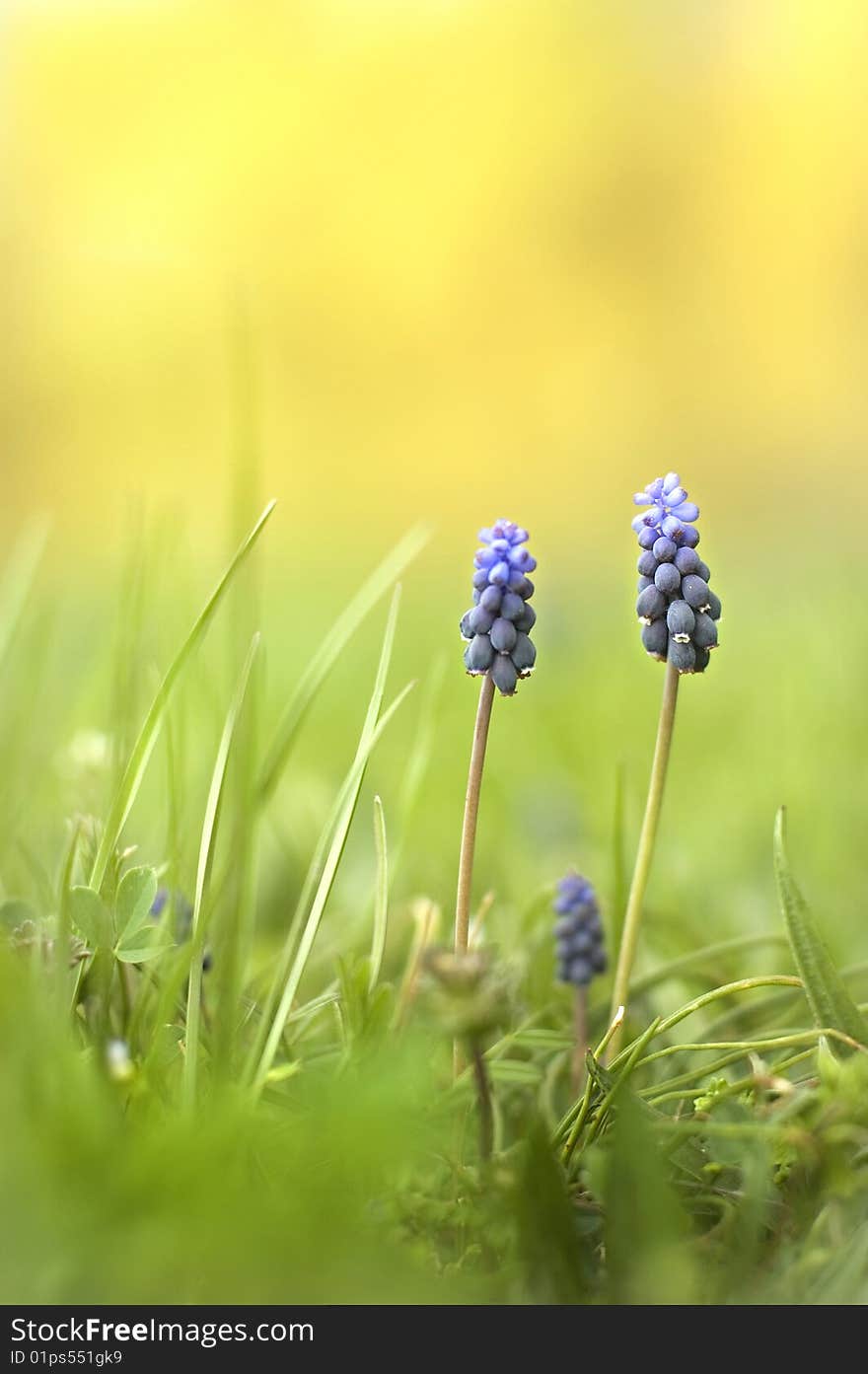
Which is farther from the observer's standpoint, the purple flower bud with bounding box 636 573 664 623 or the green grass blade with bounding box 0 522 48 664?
the green grass blade with bounding box 0 522 48 664

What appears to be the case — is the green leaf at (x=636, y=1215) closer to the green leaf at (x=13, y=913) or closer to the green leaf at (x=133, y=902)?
the green leaf at (x=133, y=902)

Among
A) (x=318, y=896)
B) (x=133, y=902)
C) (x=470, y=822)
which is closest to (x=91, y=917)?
(x=133, y=902)

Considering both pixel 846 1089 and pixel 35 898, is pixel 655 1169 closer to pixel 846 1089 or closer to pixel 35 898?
pixel 846 1089

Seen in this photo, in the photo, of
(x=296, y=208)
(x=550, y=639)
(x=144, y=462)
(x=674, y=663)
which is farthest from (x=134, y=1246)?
(x=296, y=208)

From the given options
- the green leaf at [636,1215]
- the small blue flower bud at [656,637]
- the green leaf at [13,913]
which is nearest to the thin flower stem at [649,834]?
the small blue flower bud at [656,637]

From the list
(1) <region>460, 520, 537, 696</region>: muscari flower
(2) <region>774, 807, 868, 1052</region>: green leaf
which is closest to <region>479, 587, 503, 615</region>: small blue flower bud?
(1) <region>460, 520, 537, 696</region>: muscari flower

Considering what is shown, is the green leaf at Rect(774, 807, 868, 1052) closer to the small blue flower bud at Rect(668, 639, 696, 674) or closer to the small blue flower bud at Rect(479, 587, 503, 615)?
the small blue flower bud at Rect(668, 639, 696, 674)

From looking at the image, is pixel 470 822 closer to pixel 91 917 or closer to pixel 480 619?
pixel 480 619
